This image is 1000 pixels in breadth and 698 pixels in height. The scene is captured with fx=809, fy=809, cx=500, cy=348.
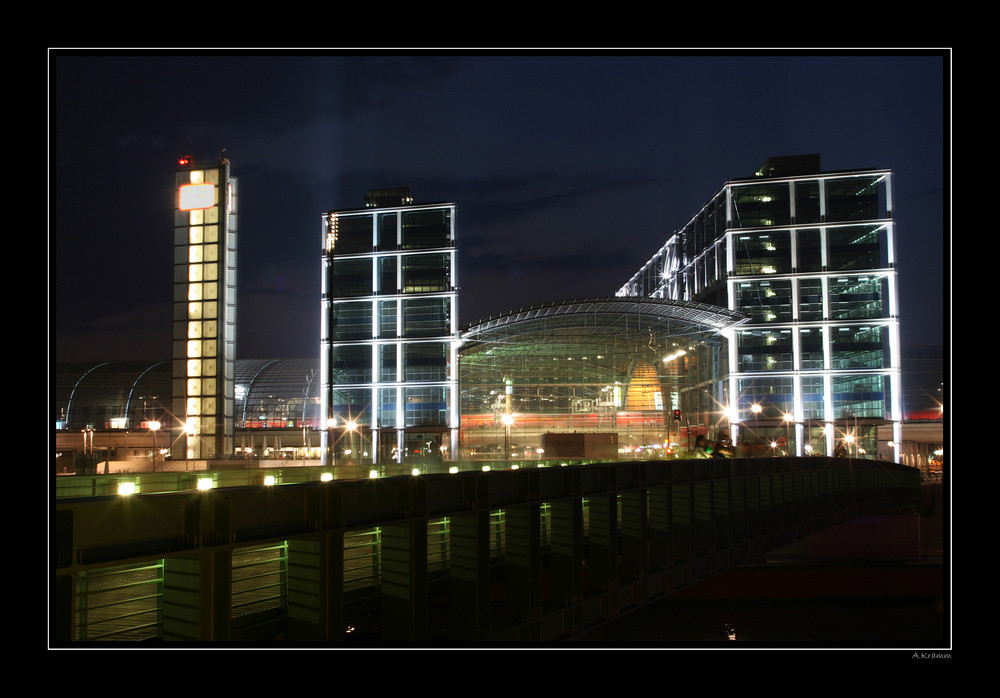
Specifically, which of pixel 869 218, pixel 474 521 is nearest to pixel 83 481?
pixel 474 521

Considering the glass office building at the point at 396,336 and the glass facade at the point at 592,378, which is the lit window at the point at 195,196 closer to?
the glass office building at the point at 396,336

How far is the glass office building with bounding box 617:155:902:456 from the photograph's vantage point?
285ft

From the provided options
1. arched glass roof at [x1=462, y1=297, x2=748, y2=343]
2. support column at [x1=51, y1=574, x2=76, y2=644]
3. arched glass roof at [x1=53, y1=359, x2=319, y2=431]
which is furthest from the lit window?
arched glass roof at [x1=53, y1=359, x2=319, y2=431]

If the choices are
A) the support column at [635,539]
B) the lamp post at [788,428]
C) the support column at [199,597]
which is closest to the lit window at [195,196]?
the support column at [635,539]

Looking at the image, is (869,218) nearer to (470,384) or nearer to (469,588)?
(470,384)

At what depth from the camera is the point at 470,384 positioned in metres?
91.4

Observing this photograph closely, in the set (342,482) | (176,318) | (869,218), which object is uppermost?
(869,218)

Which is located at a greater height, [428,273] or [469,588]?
[428,273]

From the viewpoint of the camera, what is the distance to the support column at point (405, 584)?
14.2 m

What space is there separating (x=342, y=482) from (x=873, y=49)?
10497mm

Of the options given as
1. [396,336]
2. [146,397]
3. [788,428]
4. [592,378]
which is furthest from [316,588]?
[146,397]

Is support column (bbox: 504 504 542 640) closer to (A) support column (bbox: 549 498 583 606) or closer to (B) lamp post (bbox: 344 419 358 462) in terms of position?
(A) support column (bbox: 549 498 583 606)

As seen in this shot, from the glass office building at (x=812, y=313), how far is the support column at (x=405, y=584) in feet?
251

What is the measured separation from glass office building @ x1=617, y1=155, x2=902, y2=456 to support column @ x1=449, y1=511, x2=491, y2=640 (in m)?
74.6
